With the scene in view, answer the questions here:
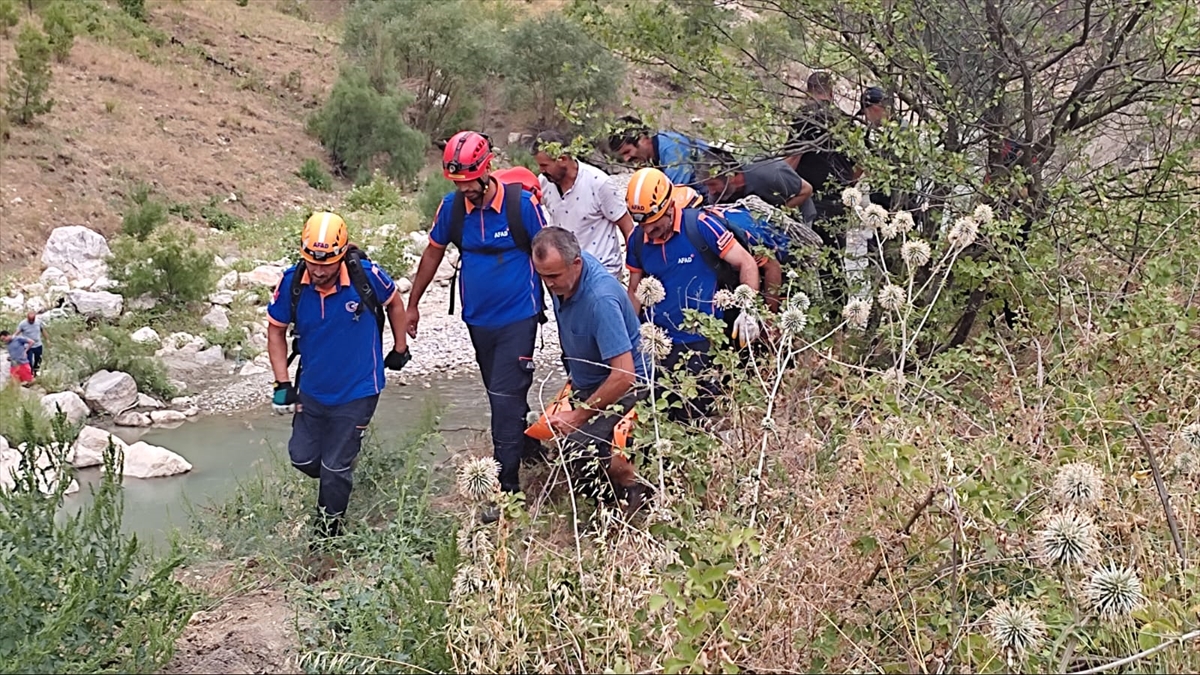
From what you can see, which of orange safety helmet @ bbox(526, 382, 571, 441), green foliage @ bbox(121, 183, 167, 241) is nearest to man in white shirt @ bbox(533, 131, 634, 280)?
orange safety helmet @ bbox(526, 382, 571, 441)

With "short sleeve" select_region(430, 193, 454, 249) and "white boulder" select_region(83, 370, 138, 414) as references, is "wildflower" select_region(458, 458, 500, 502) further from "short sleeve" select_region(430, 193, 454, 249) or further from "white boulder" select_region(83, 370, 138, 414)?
"white boulder" select_region(83, 370, 138, 414)

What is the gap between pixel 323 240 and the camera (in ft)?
15.2

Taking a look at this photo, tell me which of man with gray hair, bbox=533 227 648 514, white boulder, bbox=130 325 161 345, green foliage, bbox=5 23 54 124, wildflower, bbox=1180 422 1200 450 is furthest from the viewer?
green foliage, bbox=5 23 54 124

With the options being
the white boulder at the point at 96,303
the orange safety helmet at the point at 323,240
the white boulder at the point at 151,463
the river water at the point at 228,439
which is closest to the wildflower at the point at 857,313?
the orange safety helmet at the point at 323,240

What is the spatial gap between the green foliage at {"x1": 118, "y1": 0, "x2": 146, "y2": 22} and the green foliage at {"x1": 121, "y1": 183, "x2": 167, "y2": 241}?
12.7 metres

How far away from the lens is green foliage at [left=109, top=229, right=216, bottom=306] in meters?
13.0

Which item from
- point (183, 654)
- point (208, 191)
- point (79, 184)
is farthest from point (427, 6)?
point (183, 654)

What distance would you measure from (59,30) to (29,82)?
14.8 ft

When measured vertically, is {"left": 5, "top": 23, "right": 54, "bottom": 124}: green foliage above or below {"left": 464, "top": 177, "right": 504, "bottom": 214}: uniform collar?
below

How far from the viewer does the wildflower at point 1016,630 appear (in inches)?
90.9

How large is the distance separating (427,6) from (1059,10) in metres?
26.1

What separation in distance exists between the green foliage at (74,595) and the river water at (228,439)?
3.67 meters

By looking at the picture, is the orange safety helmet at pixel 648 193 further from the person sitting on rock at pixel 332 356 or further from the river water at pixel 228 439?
the river water at pixel 228 439

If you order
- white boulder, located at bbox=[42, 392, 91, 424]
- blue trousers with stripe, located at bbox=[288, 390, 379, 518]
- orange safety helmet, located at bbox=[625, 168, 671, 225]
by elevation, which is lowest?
white boulder, located at bbox=[42, 392, 91, 424]
